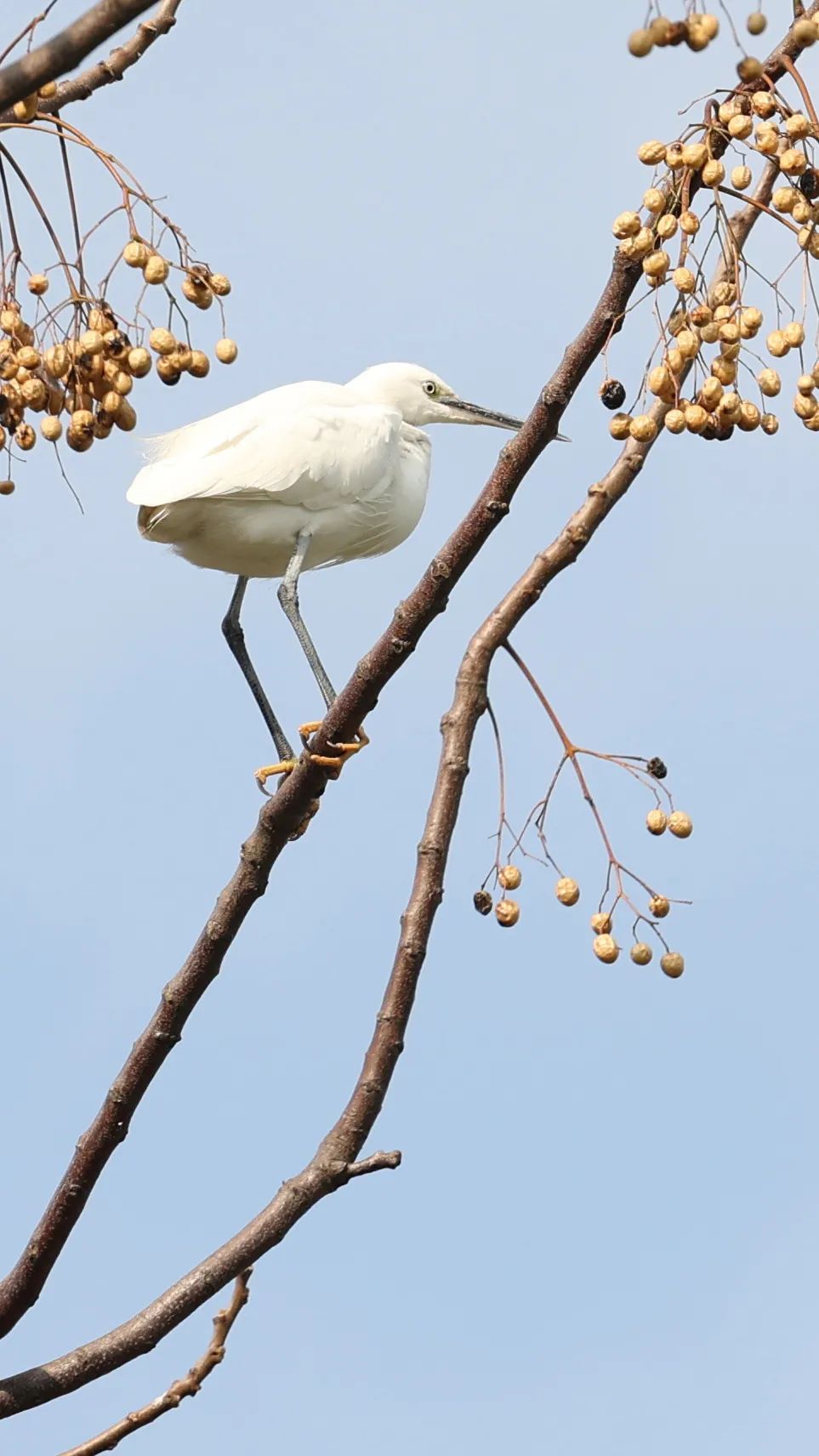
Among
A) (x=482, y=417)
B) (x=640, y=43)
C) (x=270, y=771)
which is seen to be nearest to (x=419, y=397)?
(x=482, y=417)

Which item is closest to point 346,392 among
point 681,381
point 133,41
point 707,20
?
point 133,41

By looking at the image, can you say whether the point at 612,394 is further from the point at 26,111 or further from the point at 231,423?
the point at 231,423

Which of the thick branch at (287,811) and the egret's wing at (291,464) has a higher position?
the egret's wing at (291,464)

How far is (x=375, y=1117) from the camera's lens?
3.63 meters

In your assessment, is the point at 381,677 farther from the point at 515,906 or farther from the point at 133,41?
the point at 133,41

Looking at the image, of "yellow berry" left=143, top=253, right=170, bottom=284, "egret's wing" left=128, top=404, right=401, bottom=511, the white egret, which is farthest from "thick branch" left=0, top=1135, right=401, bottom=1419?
"egret's wing" left=128, top=404, right=401, bottom=511

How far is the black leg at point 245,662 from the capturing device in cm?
708

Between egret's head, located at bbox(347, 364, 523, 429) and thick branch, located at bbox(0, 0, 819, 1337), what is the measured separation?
16.4ft

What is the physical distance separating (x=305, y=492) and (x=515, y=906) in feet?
11.7

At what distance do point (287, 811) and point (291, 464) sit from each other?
340cm

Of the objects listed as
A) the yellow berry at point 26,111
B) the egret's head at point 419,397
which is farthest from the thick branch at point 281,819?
the egret's head at point 419,397

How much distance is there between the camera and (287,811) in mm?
3838

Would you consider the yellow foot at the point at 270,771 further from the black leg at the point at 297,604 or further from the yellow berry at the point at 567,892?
the yellow berry at the point at 567,892

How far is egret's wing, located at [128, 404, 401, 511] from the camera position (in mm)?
6859
